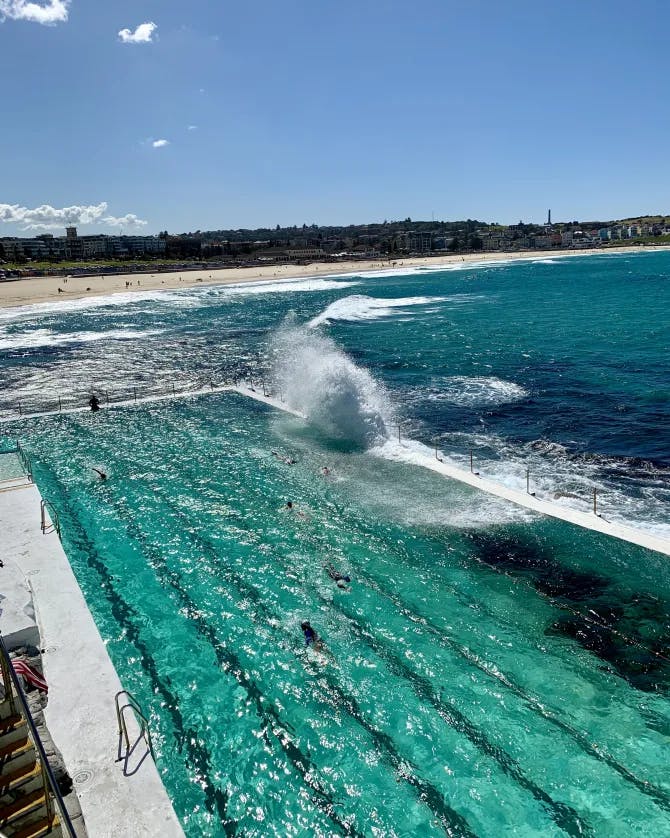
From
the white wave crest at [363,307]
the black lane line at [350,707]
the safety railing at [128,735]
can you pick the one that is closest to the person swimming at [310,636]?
the black lane line at [350,707]

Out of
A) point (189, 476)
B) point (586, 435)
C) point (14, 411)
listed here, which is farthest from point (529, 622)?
point (14, 411)

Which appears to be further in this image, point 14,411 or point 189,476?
point 14,411

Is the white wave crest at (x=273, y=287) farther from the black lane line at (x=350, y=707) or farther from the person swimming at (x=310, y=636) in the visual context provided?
the person swimming at (x=310, y=636)

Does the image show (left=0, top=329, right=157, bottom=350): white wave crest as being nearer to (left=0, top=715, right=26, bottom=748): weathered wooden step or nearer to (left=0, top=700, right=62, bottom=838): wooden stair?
(left=0, top=715, right=26, bottom=748): weathered wooden step

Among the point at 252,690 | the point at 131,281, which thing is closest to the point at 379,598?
the point at 252,690

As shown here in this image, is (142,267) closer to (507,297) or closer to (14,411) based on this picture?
(507,297)

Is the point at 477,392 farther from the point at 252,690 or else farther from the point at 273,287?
the point at 273,287

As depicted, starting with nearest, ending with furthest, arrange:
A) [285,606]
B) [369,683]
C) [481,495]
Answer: [369,683]
[285,606]
[481,495]
